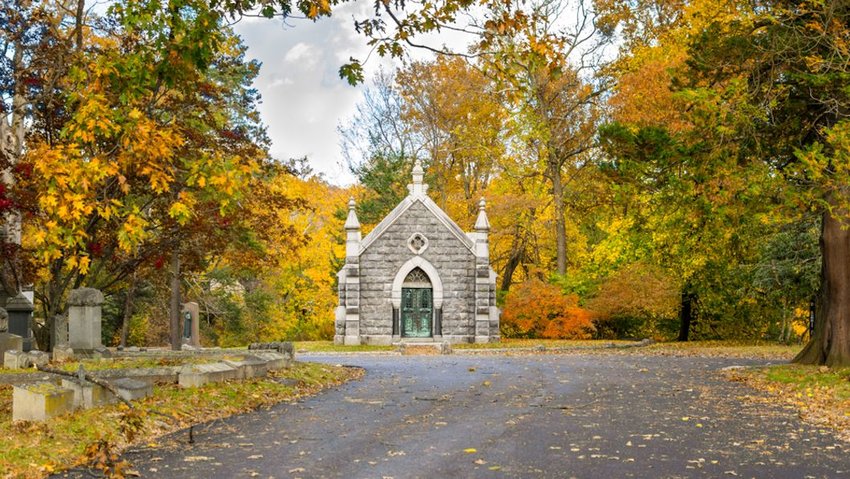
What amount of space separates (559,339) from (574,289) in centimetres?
253

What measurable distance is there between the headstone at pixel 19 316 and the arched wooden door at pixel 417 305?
1629 centimetres

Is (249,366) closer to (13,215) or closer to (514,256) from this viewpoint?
(13,215)

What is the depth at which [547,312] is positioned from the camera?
3472 cm

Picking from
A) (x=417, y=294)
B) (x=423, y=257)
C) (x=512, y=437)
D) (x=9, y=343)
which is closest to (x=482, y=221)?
(x=423, y=257)

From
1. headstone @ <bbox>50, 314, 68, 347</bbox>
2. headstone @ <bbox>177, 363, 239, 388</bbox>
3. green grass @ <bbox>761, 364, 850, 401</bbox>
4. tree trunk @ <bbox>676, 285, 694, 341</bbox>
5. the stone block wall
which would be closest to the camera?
headstone @ <bbox>177, 363, 239, 388</bbox>

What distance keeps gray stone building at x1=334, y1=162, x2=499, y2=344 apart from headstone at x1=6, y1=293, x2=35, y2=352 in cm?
1511

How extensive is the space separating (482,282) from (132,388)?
75.6 ft

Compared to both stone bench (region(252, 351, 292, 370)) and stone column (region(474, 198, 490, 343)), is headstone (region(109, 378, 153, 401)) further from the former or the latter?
stone column (region(474, 198, 490, 343))

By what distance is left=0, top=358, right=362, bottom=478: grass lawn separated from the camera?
25.6 feet

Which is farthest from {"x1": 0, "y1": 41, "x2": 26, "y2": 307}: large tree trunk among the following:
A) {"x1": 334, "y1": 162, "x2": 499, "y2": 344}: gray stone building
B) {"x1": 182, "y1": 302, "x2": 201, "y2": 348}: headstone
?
{"x1": 334, "y1": 162, "x2": 499, "y2": 344}: gray stone building

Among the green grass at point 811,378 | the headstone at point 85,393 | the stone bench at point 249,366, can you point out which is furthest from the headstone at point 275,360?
the green grass at point 811,378

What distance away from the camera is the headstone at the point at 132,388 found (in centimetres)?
1082

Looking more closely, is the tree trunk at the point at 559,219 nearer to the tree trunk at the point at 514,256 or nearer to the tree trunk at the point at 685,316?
the tree trunk at the point at 514,256

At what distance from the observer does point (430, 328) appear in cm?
3344
